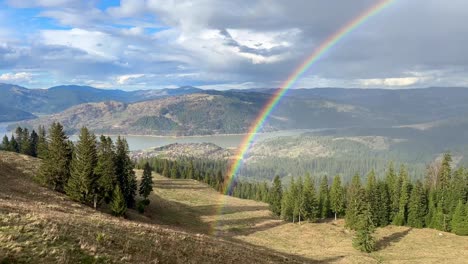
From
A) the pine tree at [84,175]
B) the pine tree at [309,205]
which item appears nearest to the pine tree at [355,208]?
the pine tree at [309,205]

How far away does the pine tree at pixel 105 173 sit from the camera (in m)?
57.1

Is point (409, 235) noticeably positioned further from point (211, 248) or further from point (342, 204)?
point (211, 248)

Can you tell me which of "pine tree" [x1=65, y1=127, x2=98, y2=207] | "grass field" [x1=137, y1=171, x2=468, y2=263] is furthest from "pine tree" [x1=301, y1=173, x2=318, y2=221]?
"pine tree" [x1=65, y1=127, x2=98, y2=207]

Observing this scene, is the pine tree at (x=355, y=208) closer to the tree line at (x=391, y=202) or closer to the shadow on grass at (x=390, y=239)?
the tree line at (x=391, y=202)

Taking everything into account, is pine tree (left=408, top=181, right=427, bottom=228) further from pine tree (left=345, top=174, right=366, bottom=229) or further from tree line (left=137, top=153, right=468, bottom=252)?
pine tree (left=345, top=174, right=366, bottom=229)

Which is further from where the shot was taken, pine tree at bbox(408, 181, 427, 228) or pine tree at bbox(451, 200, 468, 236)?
pine tree at bbox(408, 181, 427, 228)

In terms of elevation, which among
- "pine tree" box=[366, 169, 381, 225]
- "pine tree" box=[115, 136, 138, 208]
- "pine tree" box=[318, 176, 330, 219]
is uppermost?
"pine tree" box=[115, 136, 138, 208]

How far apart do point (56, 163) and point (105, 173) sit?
8818 millimetres

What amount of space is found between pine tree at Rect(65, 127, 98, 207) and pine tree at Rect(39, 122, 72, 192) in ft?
12.8

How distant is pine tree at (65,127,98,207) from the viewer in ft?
177

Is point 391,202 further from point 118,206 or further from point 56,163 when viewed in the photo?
point 56,163

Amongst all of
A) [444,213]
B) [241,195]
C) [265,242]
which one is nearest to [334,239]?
[265,242]

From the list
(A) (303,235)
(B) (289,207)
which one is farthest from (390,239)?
(B) (289,207)

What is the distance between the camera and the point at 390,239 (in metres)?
71.3
